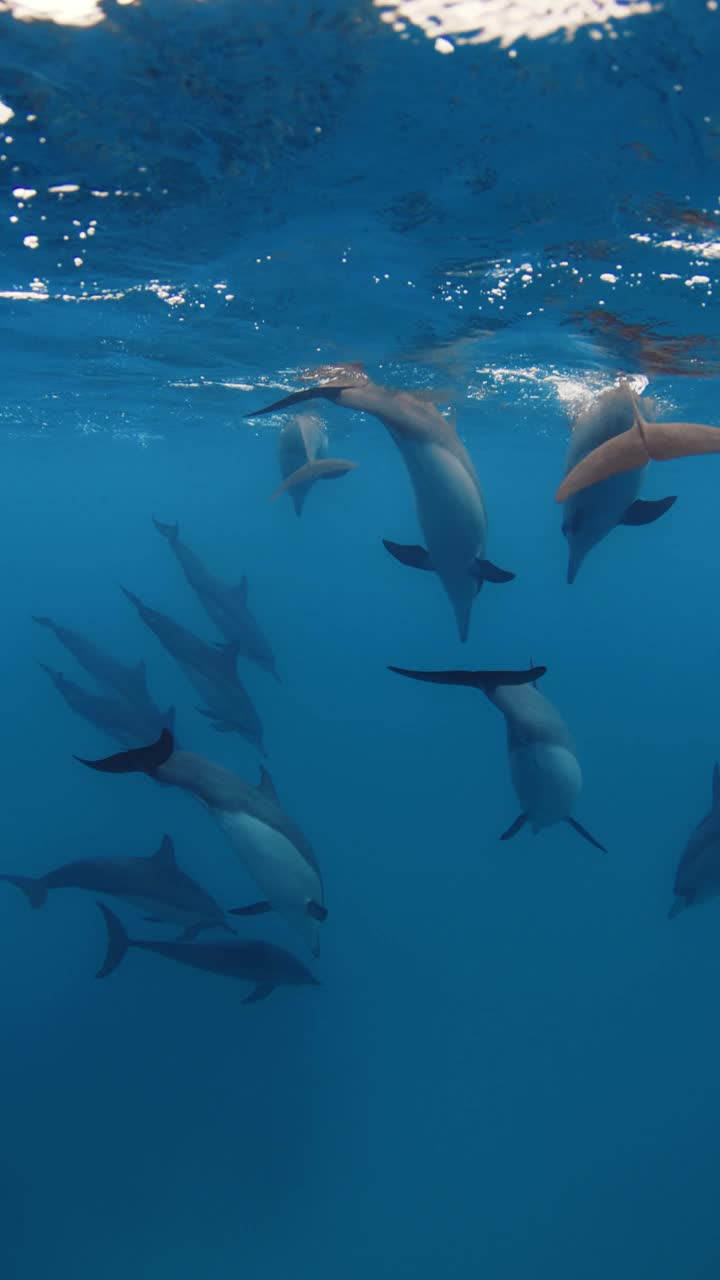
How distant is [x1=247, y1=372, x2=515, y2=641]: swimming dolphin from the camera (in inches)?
192

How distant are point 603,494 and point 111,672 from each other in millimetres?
7941

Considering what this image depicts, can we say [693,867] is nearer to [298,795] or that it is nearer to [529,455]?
[298,795]

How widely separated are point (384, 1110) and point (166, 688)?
42.7 ft

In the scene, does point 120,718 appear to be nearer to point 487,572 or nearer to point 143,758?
point 143,758

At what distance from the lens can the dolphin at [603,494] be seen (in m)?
4.93

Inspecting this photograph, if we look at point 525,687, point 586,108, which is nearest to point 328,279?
point 586,108

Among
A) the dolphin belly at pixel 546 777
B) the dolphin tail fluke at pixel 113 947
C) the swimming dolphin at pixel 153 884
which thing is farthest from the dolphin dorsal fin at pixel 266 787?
the dolphin tail fluke at pixel 113 947

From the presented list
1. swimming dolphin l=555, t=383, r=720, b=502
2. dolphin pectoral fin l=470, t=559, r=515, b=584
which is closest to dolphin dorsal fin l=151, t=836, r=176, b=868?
dolphin pectoral fin l=470, t=559, r=515, b=584

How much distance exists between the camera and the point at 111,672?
10.9 metres

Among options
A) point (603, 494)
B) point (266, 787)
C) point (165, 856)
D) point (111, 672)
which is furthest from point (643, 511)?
point (111, 672)

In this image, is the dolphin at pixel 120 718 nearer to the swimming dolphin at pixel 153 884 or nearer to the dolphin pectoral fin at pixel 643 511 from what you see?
the swimming dolphin at pixel 153 884

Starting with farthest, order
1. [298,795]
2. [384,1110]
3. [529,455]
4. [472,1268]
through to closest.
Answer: [529,455] → [298,795] → [384,1110] → [472,1268]

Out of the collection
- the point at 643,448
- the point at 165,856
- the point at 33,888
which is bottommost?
the point at 33,888

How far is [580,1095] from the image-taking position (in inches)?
365
